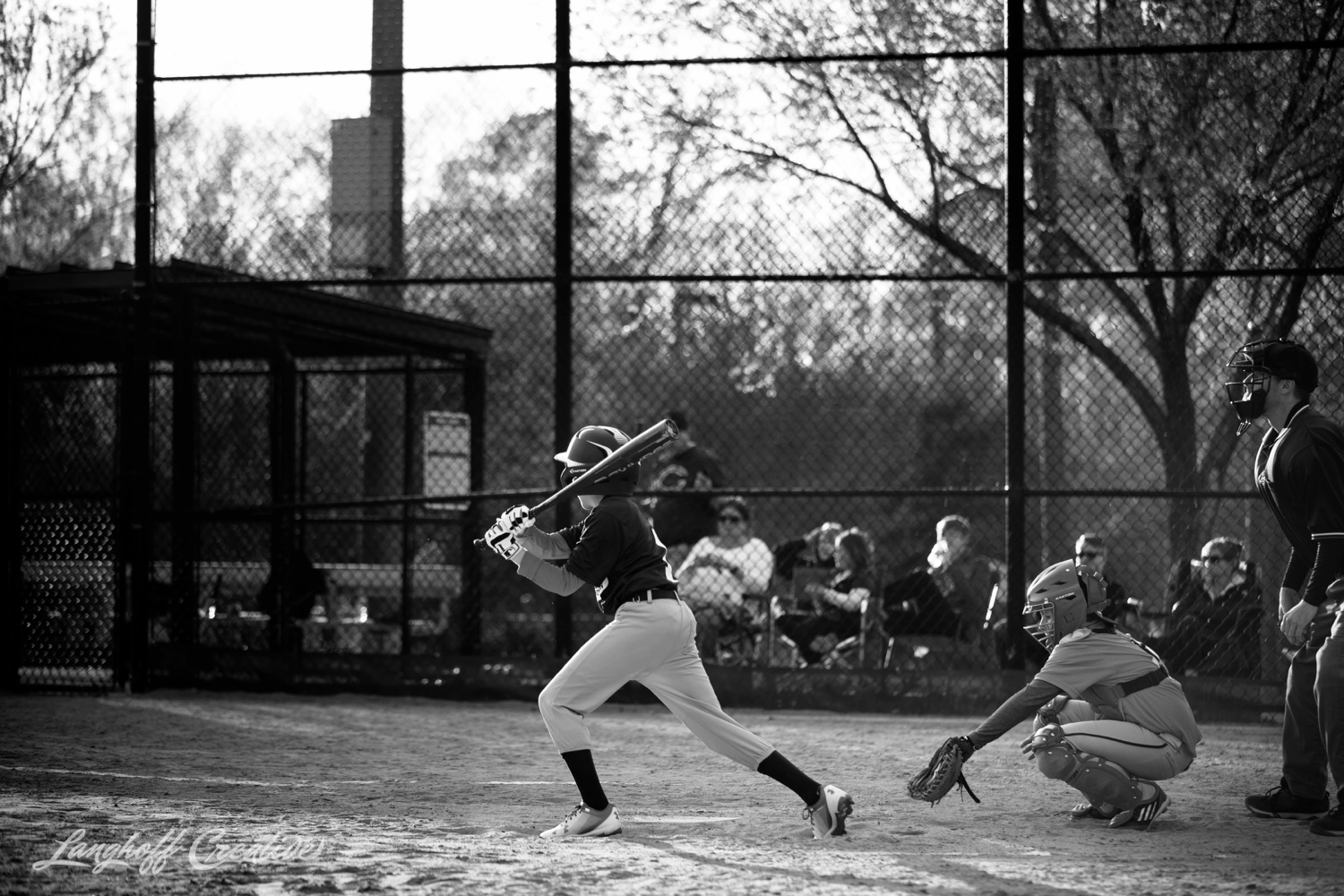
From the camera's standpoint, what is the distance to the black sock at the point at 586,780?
5145 millimetres

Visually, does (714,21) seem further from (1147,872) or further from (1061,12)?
(1147,872)

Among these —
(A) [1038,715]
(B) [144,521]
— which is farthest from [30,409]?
(A) [1038,715]

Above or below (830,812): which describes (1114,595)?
above

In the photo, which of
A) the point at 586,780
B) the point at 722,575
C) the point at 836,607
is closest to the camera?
the point at 586,780

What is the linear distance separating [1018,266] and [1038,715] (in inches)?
156

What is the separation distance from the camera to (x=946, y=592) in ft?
30.7

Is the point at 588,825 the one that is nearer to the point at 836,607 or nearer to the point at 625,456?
the point at 625,456

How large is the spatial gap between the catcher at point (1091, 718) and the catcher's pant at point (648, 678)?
2.31 feet

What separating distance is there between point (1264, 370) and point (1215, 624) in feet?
11.4

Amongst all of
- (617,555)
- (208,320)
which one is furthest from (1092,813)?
(208,320)

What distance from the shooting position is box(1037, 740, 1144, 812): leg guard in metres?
5.23

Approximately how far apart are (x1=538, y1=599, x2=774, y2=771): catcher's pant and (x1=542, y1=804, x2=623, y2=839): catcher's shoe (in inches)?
9.0

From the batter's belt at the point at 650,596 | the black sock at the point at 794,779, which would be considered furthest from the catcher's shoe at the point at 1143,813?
the batter's belt at the point at 650,596

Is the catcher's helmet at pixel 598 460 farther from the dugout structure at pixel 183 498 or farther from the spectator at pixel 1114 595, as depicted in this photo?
the spectator at pixel 1114 595
